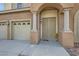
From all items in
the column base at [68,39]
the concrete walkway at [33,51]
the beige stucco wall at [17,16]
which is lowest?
the concrete walkway at [33,51]

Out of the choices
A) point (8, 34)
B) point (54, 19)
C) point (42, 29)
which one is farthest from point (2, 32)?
point (54, 19)

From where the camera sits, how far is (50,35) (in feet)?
56.5

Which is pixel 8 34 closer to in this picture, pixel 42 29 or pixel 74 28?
pixel 42 29

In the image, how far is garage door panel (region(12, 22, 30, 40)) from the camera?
18.9 m

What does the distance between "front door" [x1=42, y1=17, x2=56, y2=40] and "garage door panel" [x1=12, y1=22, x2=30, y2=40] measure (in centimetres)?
236

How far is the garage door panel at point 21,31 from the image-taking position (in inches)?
745

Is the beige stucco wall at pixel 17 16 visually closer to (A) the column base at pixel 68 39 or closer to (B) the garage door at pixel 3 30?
(B) the garage door at pixel 3 30

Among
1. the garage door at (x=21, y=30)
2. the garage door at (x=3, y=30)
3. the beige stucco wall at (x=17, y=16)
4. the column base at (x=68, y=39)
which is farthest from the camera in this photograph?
the garage door at (x=3, y=30)

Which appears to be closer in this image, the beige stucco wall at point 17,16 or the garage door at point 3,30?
the beige stucco wall at point 17,16

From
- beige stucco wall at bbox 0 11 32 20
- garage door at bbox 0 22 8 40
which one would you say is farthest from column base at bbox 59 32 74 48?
garage door at bbox 0 22 8 40

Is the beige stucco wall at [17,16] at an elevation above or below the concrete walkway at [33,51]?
above

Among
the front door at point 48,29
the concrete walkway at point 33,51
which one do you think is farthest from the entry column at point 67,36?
the front door at point 48,29

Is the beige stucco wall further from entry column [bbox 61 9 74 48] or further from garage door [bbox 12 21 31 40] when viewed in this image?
entry column [bbox 61 9 74 48]

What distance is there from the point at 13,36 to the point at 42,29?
15.1 ft
